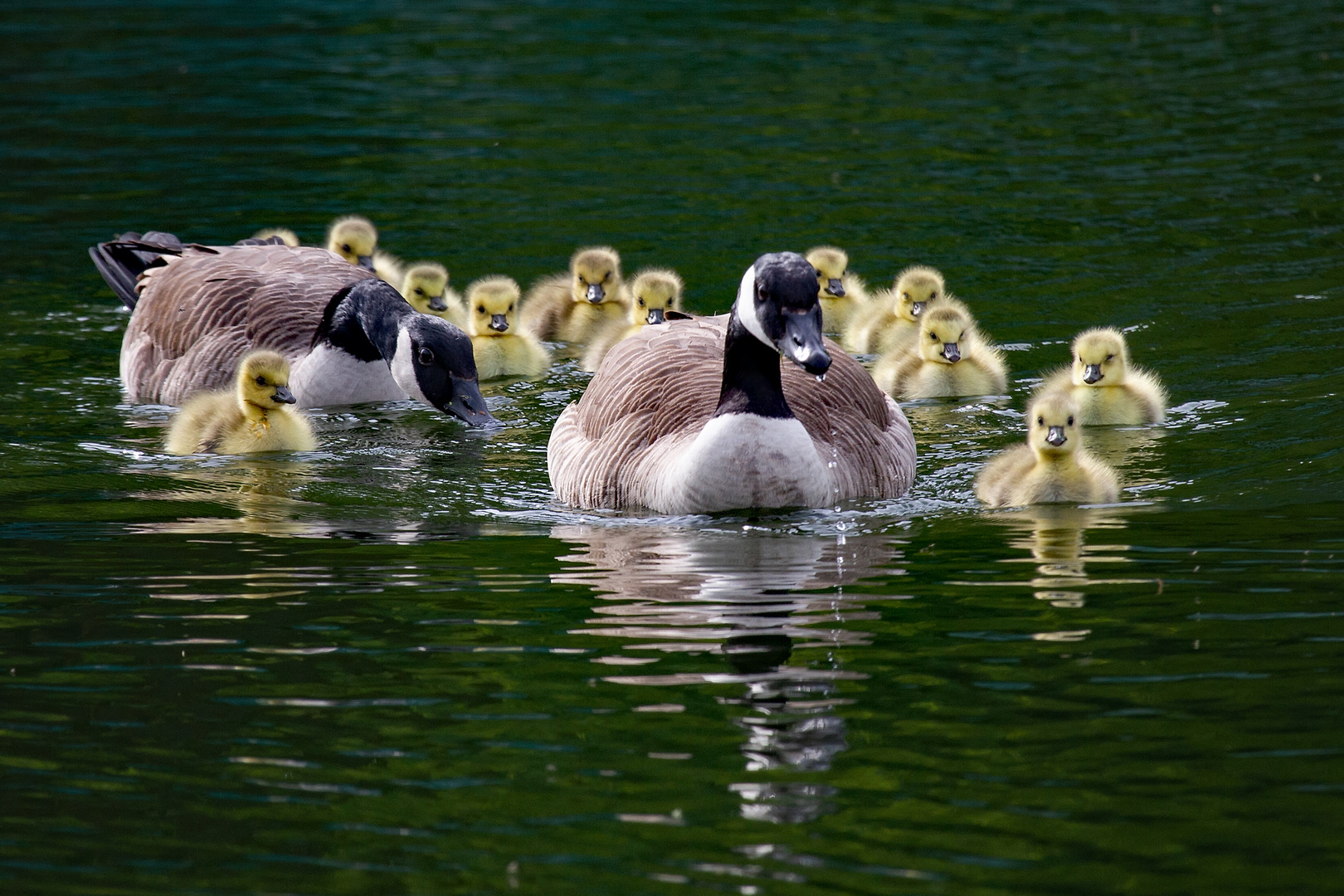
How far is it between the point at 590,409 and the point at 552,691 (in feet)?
11.0

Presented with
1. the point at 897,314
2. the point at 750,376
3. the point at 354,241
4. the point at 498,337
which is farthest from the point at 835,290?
the point at 750,376

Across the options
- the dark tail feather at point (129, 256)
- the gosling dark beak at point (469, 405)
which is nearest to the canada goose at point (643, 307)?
the gosling dark beak at point (469, 405)

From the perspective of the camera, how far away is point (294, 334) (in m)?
11.5

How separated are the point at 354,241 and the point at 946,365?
476 centimetres

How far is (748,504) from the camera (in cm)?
821

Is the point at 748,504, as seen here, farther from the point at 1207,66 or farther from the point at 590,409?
the point at 1207,66

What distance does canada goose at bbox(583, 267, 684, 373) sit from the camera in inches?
460

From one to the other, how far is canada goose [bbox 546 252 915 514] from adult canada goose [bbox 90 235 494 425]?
1426 mm

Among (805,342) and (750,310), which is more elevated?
(750,310)

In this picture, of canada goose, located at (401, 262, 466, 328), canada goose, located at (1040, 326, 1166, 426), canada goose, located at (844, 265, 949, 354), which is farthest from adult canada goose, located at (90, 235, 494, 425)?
canada goose, located at (1040, 326, 1166, 426)

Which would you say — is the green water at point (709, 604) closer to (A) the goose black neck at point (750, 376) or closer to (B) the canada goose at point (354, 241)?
(A) the goose black neck at point (750, 376)

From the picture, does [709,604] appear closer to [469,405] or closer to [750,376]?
[750,376]

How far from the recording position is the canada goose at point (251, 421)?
33.1 ft

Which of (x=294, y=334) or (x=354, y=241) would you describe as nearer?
(x=294, y=334)
